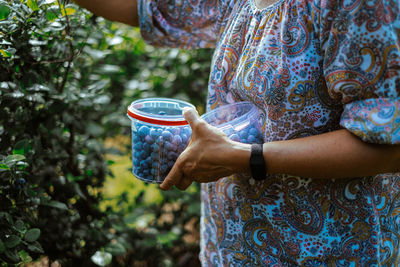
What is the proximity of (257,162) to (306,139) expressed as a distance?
122mm

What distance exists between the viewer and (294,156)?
38.8 inches

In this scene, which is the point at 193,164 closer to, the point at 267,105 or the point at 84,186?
the point at 267,105

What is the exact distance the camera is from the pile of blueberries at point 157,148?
112cm

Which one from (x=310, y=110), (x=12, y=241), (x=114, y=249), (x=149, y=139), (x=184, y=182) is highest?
(x=310, y=110)

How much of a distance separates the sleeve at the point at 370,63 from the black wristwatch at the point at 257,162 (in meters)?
0.20

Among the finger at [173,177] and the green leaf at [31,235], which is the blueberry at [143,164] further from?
the green leaf at [31,235]

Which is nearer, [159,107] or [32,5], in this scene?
[32,5]

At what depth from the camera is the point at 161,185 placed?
113 centimetres

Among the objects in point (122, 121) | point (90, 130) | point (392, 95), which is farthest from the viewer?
point (122, 121)

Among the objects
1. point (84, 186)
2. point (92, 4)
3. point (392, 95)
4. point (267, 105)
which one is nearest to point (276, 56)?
point (267, 105)

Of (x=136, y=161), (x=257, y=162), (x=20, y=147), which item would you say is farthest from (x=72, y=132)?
(x=257, y=162)

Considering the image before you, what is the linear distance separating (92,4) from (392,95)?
0.96 meters

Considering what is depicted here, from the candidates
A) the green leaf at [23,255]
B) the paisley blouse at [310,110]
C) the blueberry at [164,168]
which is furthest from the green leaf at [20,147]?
the paisley blouse at [310,110]

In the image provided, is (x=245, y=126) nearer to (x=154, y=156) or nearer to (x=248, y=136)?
(x=248, y=136)
